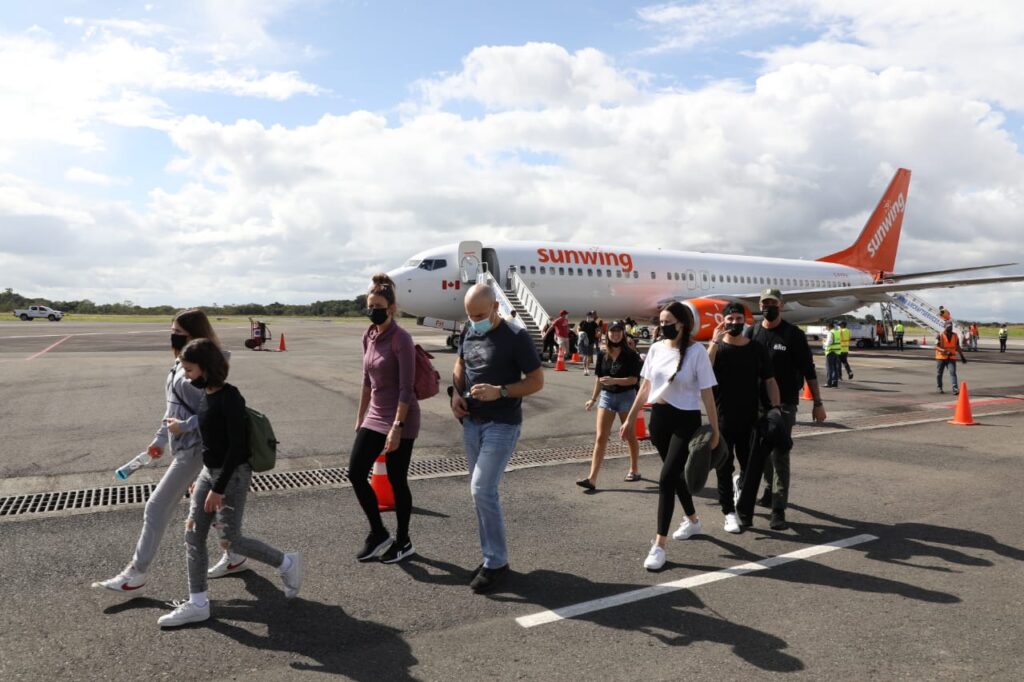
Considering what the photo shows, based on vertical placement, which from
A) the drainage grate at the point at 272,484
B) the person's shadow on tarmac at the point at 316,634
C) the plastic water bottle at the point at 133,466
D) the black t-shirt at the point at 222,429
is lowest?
the person's shadow on tarmac at the point at 316,634

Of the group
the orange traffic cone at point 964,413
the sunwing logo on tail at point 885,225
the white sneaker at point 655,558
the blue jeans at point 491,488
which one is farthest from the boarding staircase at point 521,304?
the sunwing logo on tail at point 885,225

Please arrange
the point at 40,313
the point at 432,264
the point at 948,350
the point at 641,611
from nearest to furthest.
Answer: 1. the point at 641,611
2. the point at 948,350
3. the point at 432,264
4. the point at 40,313

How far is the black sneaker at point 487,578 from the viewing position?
447 cm

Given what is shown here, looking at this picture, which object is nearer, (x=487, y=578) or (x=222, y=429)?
(x=222, y=429)

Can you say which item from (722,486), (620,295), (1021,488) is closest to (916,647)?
(722,486)

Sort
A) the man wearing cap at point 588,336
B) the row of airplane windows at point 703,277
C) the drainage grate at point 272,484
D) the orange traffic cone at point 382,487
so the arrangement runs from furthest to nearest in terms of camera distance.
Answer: the row of airplane windows at point 703,277
the man wearing cap at point 588,336
the drainage grate at point 272,484
the orange traffic cone at point 382,487

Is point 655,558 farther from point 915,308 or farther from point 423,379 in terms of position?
point 915,308

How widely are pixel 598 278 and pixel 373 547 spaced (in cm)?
2202

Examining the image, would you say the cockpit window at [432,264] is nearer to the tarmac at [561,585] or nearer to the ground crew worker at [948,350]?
the ground crew worker at [948,350]

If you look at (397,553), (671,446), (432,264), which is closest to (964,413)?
(671,446)

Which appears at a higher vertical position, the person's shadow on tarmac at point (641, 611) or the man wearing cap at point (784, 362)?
the man wearing cap at point (784, 362)

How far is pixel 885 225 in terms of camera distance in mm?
39000

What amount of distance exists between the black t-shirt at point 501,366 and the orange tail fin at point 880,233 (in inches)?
1527

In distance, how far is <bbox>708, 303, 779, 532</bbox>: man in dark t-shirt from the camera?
590cm
